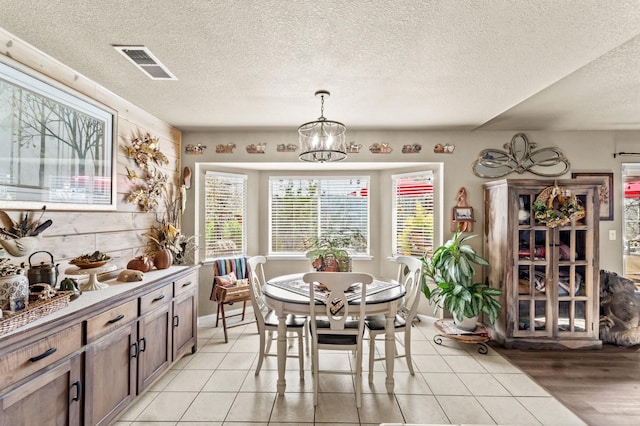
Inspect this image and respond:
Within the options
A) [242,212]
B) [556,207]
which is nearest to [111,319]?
[242,212]

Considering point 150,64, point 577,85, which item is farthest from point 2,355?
point 577,85

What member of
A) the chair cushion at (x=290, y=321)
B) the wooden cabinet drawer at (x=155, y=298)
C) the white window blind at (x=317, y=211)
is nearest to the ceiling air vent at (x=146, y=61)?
the wooden cabinet drawer at (x=155, y=298)

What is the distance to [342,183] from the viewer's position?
440 cm

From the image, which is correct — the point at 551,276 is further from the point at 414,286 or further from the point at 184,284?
the point at 184,284

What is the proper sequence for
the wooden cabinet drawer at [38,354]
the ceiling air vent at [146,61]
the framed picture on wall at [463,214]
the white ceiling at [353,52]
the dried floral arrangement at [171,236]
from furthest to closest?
the framed picture on wall at [463,214], the dried floral arrangement at [171,236], the ceiling air vent at [146,61], the white ceiling at [353,52], the wooden cabinet drawer at [38,354]

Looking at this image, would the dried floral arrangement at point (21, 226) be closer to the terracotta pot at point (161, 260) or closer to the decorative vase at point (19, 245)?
the decorative vase at point (19, 245)

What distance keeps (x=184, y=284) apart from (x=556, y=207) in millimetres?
3847

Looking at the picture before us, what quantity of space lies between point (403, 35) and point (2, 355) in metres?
2.55

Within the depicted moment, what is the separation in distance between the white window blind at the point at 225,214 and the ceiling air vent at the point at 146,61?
5.77 feet

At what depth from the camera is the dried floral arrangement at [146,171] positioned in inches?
112

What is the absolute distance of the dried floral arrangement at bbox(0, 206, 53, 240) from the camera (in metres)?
1.73

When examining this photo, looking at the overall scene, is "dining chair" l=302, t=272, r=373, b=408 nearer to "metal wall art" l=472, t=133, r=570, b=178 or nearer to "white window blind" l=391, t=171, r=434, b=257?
"white window blind" l=391, t=171, r=434, b=257

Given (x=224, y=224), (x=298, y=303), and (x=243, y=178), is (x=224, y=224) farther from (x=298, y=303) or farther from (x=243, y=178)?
(x=298, y=303)

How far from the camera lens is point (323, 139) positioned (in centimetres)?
236
